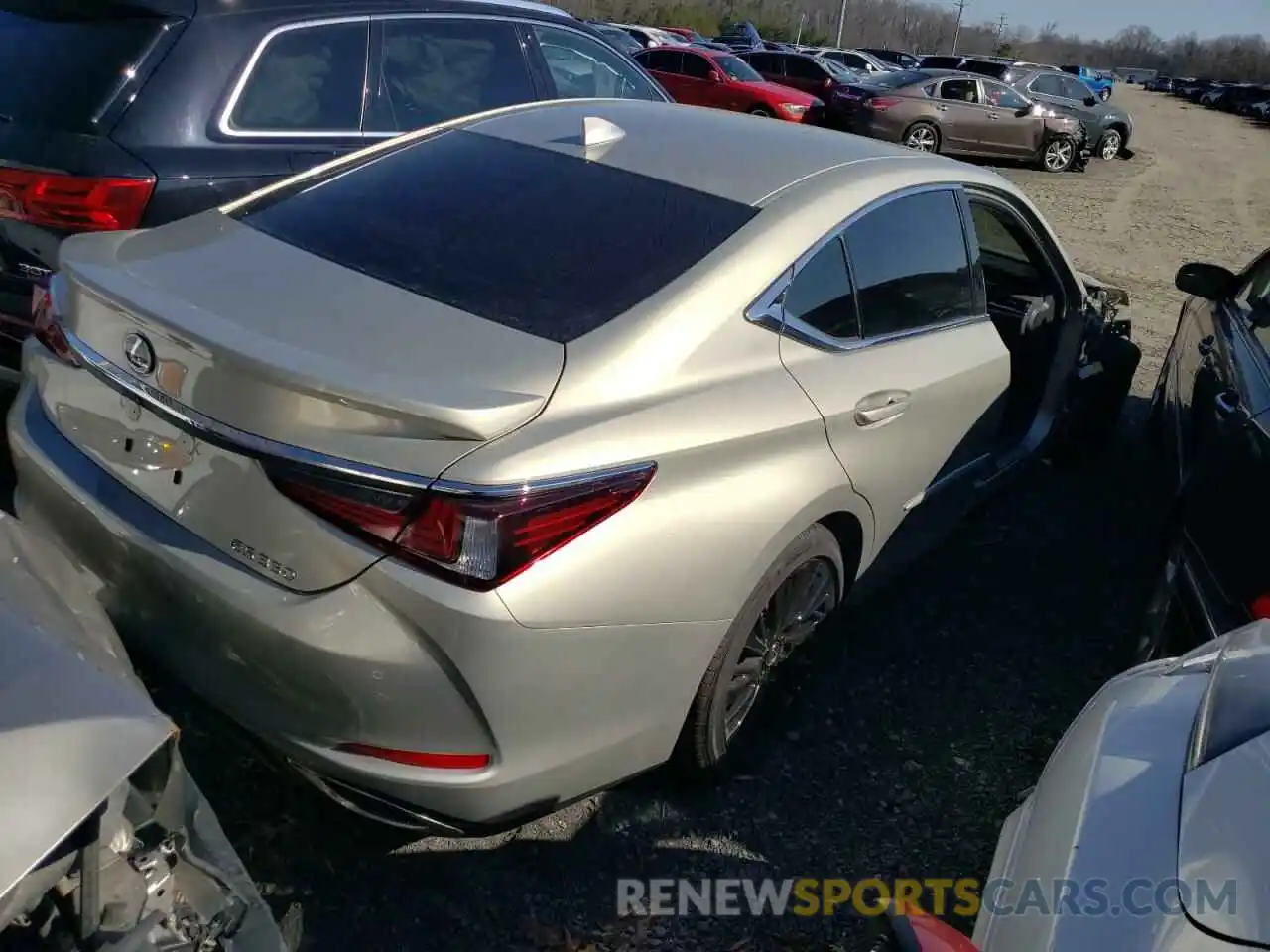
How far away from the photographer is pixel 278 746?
6.94 feet

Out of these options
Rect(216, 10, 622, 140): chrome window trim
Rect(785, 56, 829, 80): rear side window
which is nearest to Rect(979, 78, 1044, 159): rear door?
Rect(785, 56, 829, 80): rear side window

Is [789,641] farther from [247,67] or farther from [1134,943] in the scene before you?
[247,67]

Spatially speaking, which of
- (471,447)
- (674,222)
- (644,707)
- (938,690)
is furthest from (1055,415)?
(471,447)

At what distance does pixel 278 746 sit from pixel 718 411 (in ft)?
3.76

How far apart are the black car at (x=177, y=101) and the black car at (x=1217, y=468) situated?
3359mm

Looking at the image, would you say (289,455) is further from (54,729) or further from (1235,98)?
(1235,98)

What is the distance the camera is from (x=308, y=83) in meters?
4.19

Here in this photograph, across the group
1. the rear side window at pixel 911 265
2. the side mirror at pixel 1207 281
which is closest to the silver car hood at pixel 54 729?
the rear side window at pixel 911 265

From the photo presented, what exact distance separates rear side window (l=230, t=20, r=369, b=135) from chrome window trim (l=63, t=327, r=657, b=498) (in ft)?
6.86

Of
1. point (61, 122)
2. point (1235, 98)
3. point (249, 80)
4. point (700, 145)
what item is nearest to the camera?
point (700, 145)

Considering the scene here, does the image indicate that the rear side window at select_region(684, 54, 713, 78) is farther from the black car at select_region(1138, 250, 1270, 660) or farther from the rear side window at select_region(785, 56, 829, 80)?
the black car at select_region(1138, 250, 1270, 660)

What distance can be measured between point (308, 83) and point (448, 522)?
301cm

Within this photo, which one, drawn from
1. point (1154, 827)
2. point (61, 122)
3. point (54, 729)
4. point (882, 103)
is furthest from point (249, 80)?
point (882, 103)

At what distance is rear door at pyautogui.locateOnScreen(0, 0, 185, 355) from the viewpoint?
135 inches
